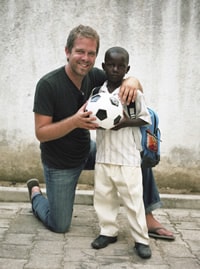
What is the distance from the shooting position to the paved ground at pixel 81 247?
3.26 metres

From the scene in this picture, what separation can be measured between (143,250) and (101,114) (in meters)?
1.08

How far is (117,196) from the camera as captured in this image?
12.0 ft

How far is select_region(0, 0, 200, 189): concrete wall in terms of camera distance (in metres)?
5.14

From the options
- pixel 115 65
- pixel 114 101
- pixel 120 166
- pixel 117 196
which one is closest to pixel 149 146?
pixel 120 166

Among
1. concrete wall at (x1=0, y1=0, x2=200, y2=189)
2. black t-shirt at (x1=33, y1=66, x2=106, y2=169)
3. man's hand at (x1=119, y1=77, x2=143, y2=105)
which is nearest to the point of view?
man's hand at (x1=119, y1=77, x2=143, y2=105)

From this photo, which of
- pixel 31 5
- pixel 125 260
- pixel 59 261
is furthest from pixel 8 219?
pixel 31 5

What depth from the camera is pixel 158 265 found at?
3.27 metres

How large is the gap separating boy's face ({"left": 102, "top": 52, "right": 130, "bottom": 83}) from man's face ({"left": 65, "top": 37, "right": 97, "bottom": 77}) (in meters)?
0.15

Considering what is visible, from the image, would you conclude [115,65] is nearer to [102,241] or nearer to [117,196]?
[117,196]

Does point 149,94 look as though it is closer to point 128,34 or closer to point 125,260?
point 128,34

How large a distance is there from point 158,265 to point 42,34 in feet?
9.96

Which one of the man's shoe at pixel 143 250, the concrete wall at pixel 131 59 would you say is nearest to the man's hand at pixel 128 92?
the man's shoe at pixel 143 250

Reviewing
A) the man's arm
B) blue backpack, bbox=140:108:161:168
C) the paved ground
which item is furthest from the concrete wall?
the man's arm

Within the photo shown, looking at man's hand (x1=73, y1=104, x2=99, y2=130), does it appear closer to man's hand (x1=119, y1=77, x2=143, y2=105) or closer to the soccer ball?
the soccer ball
